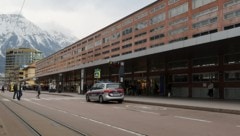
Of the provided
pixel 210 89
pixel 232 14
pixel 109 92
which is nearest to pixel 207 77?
pixel 210 89

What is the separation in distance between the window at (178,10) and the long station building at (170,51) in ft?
0.59

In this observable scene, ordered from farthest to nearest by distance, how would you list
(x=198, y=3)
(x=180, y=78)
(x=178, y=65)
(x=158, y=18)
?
(x=158, y=18) < (x=198, y=3) < (x=178, y=65) < (x=180, y=78)

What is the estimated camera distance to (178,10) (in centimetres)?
7419

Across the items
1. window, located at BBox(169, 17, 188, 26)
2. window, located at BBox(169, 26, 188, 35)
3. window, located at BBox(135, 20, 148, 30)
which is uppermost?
window, located at BBox(135, 20, 148, 30)

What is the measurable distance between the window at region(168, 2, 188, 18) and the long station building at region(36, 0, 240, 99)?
179 millimetres

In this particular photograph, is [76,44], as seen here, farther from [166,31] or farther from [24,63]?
[24,63]

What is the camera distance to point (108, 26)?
103 meters

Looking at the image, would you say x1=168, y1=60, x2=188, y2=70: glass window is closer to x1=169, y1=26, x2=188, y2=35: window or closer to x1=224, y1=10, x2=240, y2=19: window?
x1=224, y1=10, x2=240, y2=19: window

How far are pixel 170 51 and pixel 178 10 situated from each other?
3975 centimetres

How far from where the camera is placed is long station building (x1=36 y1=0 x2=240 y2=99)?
3600cm

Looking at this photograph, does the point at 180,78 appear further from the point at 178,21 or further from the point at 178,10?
the point at 178,21

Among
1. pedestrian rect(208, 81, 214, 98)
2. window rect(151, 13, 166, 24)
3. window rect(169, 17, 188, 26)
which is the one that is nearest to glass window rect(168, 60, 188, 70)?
pedestrian rect(208, 81, 214, 98)

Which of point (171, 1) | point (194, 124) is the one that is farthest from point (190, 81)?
point (171, 1)

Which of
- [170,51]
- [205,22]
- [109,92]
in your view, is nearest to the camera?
[109,92]
